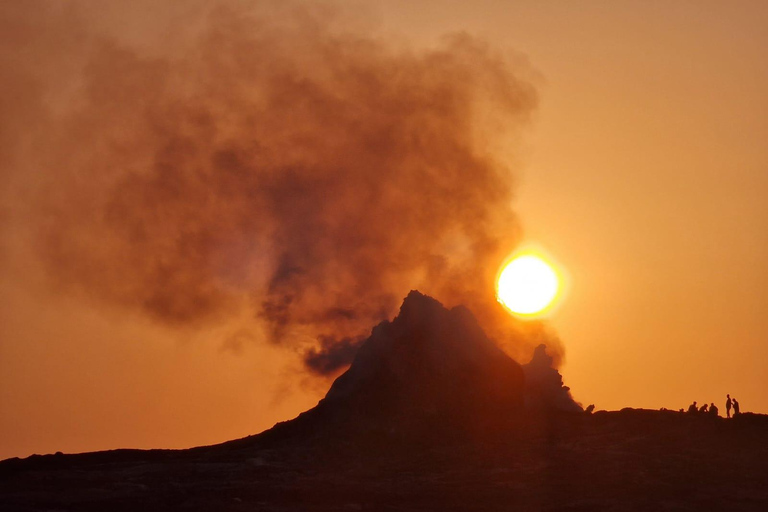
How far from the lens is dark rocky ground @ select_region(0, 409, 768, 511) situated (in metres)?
112

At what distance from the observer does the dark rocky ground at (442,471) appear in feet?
367

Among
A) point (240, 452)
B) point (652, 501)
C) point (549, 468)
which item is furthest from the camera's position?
point (240, 452)

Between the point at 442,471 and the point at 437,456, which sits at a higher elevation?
the point at 437,456

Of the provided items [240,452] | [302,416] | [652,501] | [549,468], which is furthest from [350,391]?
[652,501]

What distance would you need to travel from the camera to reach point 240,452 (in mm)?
132125

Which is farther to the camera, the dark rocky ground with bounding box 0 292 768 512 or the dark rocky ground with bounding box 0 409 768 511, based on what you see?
the dark rocky ground with bounding box 0 292 768 512

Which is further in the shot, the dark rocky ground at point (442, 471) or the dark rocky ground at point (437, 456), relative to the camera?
the dark rocky ground at point (437, 456)

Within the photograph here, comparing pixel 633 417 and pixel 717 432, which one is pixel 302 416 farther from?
pixel 717 432

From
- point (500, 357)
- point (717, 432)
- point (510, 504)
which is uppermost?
point (500, 357)

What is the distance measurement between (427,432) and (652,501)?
29.7 m

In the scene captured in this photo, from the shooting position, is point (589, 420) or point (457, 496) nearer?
point (457, 496)

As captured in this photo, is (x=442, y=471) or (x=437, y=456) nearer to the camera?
(x=442, y=471)

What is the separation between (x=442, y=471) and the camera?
122750 mm

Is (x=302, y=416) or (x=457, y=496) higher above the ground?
(x=302, y=416)
